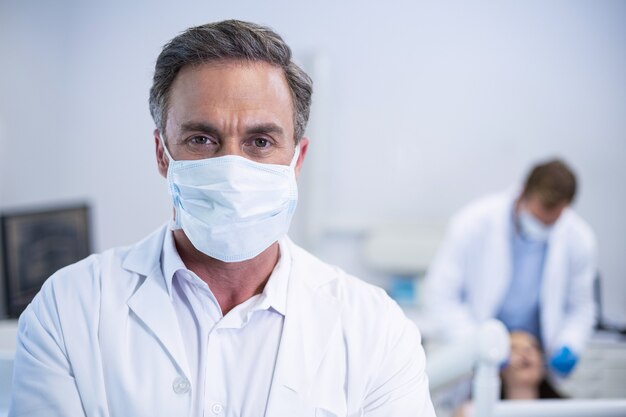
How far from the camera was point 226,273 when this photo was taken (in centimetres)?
98

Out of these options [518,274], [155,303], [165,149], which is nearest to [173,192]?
[165,149]

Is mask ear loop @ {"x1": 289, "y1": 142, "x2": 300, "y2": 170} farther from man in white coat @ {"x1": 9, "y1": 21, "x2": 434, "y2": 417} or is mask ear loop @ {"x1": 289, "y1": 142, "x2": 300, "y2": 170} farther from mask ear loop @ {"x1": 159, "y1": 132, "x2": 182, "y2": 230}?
mask ear loop @ {"x1": 159, "y1": 132, "x2": 182, "y2": 230}

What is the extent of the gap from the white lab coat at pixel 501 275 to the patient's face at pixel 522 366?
21cm

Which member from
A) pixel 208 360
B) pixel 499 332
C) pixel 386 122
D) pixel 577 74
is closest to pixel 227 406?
pixel 208 360

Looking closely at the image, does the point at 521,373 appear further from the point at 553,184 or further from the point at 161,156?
the point at 161,156

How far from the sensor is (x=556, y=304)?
7.14 feet

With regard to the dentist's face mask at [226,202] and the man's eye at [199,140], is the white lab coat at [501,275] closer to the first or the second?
the dentist's face mask at [226,202]

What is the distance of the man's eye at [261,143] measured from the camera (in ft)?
3.02

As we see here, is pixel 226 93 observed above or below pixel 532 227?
above

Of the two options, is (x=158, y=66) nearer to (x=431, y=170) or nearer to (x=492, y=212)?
(x=492, y=212)

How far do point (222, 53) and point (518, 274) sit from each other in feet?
5.72

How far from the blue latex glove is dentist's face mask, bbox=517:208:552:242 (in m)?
0.42

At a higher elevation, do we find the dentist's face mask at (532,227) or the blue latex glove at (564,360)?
the dentist's face mask at (532,227)

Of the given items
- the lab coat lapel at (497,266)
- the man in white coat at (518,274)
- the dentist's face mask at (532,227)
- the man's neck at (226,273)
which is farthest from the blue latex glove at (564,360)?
the man's neck at (226,273)
